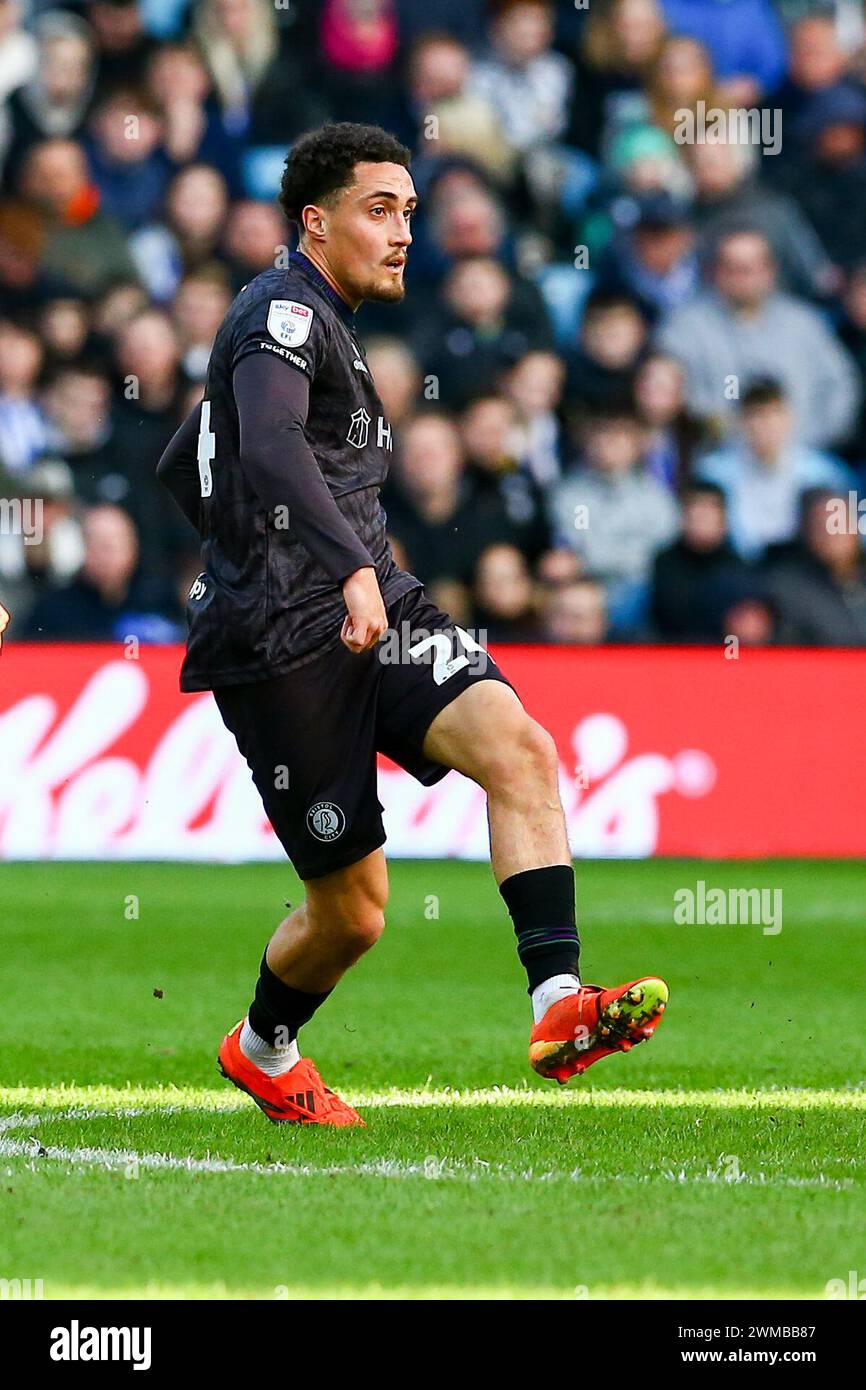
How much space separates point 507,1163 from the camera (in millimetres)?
4668

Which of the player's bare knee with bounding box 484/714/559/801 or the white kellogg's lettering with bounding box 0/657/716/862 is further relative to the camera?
the white kellogg's lettering with bounding box 0/657/716/862

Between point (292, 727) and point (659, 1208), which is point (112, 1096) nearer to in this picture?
point (292, 727)

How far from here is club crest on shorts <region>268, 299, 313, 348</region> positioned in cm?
485

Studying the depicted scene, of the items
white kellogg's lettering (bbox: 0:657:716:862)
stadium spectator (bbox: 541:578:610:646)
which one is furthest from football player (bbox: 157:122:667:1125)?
stadium spectator (bbox: 541:578:610:646)

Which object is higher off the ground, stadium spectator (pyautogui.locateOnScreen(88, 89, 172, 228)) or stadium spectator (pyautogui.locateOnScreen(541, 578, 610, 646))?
stadium spectator (pyautogui.locateOnScreen(88, 89, 172, 228))

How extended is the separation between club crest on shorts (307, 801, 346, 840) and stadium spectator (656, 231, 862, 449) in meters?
8.53

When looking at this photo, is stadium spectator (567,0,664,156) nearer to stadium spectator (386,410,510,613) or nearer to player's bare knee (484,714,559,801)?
stadium spectator (386,410,510,613)

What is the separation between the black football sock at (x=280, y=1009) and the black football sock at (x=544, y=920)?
0.72 meters

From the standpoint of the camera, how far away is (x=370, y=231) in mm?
5105

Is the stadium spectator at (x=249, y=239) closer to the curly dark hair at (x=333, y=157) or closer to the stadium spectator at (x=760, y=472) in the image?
the stadium spectator at (x=760, y=472)

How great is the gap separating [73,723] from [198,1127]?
5594mm

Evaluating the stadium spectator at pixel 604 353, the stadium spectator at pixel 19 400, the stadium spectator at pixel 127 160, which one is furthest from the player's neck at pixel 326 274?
the stadium spectator at pixel 127 160

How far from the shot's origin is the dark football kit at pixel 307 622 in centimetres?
489
